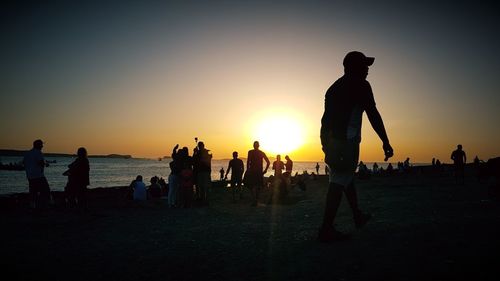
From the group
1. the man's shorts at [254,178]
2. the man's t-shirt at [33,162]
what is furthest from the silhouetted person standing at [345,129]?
the man's t-shirt at [33,162]

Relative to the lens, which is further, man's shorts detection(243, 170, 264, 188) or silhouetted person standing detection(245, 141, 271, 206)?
man's shorts detection(243, 170, 264, 188)

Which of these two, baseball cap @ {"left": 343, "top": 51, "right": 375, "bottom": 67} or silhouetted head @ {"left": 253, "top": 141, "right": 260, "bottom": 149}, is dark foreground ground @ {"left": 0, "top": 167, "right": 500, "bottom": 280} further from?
silhouetted head @ {"left": 253, "top": 141, "right": 260, "bottom": 149}

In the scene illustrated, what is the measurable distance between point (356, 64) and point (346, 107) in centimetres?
63

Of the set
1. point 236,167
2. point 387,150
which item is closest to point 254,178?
point 236,167

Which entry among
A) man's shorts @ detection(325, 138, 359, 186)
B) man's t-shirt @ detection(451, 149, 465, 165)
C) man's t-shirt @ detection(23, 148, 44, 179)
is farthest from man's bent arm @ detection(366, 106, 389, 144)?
man's t-shirt @ detection(451, 149, 465, 165)

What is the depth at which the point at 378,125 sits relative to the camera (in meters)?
4.36

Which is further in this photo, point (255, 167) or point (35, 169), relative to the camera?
point (255, 167)

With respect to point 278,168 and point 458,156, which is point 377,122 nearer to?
point 278,168

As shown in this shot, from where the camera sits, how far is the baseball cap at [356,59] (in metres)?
4.36

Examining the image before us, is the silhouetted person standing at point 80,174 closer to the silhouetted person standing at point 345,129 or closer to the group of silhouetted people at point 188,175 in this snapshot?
the group of silhouetted people at point 188,175

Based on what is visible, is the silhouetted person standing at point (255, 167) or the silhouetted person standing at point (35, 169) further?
the silhouetted person standing at point (255, 167)

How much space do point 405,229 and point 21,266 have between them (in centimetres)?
495

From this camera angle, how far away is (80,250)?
15.5 feet

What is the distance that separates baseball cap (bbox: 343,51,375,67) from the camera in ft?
14.3
